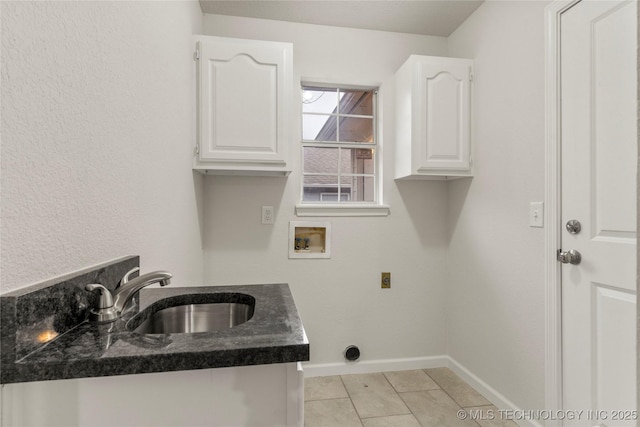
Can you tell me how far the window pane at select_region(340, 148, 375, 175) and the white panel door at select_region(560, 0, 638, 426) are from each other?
1284mm

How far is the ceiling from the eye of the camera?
85.8 inches

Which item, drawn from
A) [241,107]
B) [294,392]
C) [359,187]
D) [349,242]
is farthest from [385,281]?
[294,392]

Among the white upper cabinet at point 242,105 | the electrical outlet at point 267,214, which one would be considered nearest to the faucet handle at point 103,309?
the white upper cabinet at point 242,105

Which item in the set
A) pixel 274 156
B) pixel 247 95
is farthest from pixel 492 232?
pixel 247 95

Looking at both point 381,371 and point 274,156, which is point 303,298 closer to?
point 381,371

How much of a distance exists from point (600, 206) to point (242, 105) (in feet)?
6.16

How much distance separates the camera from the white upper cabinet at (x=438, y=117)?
87.0 inches

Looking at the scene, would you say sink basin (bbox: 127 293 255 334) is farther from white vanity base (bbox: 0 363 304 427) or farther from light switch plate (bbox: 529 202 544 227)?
light switch plate (bbox: 529 202 544 227)

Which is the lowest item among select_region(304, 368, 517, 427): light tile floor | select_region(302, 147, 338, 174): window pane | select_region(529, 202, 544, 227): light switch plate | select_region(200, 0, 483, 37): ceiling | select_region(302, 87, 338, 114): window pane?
select_region(304, 368, 517, 427): light tile floor

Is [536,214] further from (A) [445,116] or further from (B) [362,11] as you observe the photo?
(B) [362,11]

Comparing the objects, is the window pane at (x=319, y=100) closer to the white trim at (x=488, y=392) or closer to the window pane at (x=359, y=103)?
the window pane at (x=359, y=103)

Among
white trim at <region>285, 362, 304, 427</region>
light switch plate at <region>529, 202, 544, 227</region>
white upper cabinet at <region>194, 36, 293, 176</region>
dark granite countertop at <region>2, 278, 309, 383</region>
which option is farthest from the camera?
white upper cabinet at <region>194, 36, 293, 176</region>

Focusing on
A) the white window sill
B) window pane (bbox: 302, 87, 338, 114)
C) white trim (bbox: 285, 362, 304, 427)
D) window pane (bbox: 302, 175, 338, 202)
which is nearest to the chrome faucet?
white trim (bbox: 285, 362, 304, 427)

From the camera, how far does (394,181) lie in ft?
8.26
